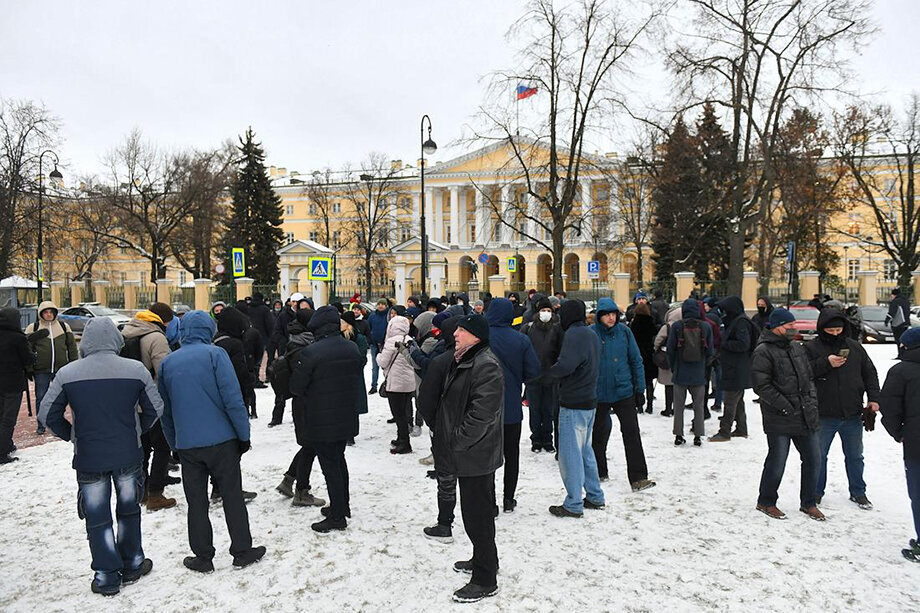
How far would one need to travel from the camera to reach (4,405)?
8.06m

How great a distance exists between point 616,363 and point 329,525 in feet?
10.9

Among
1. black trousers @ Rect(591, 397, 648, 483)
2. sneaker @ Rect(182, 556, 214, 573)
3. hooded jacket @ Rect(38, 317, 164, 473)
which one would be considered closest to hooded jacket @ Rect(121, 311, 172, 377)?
hooded jacket @ Rect(38, 317, 164, 473)

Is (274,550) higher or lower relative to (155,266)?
lower

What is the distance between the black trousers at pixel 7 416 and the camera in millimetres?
8047

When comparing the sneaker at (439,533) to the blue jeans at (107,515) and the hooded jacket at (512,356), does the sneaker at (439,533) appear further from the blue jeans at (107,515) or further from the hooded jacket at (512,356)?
the blue jeans at (107,515)

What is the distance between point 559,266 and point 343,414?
1796 cm

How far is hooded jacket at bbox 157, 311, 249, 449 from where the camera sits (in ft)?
15.5

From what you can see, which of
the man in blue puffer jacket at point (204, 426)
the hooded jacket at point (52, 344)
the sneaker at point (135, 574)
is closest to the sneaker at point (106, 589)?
the sneaker at point (135, 574)

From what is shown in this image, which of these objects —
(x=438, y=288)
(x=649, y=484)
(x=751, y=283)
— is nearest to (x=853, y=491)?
(x=649, y=484)

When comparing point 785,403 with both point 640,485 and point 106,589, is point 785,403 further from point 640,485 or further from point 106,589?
point 106,589

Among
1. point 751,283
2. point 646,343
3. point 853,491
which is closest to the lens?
point 853,491

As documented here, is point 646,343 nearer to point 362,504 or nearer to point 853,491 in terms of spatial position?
point 853,491

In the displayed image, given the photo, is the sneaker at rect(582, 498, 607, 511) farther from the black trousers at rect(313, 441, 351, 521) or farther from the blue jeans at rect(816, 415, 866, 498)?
the black trousers at rect(313, 441, 351, 521)

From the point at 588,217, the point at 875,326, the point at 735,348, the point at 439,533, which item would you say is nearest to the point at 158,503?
the point at 439,533
